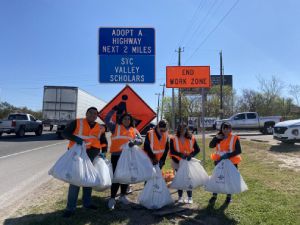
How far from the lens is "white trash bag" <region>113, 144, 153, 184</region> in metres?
6.11

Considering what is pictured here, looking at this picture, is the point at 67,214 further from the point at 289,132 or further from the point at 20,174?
the point at 289,132

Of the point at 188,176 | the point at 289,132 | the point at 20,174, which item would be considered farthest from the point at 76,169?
the point at 289,132

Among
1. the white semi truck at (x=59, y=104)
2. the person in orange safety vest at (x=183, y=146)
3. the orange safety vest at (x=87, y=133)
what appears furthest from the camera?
the white semi truck at (x=59, y=104)

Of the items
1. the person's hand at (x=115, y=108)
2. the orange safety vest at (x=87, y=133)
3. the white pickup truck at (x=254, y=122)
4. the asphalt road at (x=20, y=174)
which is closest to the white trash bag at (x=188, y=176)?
the orange safety vest at (x=87, y=133)

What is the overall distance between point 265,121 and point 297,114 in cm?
2701

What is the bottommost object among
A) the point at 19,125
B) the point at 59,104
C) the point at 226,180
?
the point at 226,180

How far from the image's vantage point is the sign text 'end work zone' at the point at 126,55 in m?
8.20

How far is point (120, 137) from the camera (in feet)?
21.6

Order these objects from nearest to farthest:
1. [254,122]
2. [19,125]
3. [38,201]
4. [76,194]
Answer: [76,194] → [38,201] → [19,125] → [254,122]

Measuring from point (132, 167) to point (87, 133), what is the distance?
92 cm

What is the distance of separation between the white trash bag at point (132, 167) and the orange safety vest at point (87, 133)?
1.59 feet

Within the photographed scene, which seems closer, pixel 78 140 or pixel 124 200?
pixel 78 140

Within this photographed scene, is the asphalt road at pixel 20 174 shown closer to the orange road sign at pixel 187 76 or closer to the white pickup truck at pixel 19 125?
the orange road sign at pixel 187 76

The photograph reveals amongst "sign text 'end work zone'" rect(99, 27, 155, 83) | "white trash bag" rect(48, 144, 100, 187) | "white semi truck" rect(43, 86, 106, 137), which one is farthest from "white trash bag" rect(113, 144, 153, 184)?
"white semi truck" rect(43, 86, 106, 137)
